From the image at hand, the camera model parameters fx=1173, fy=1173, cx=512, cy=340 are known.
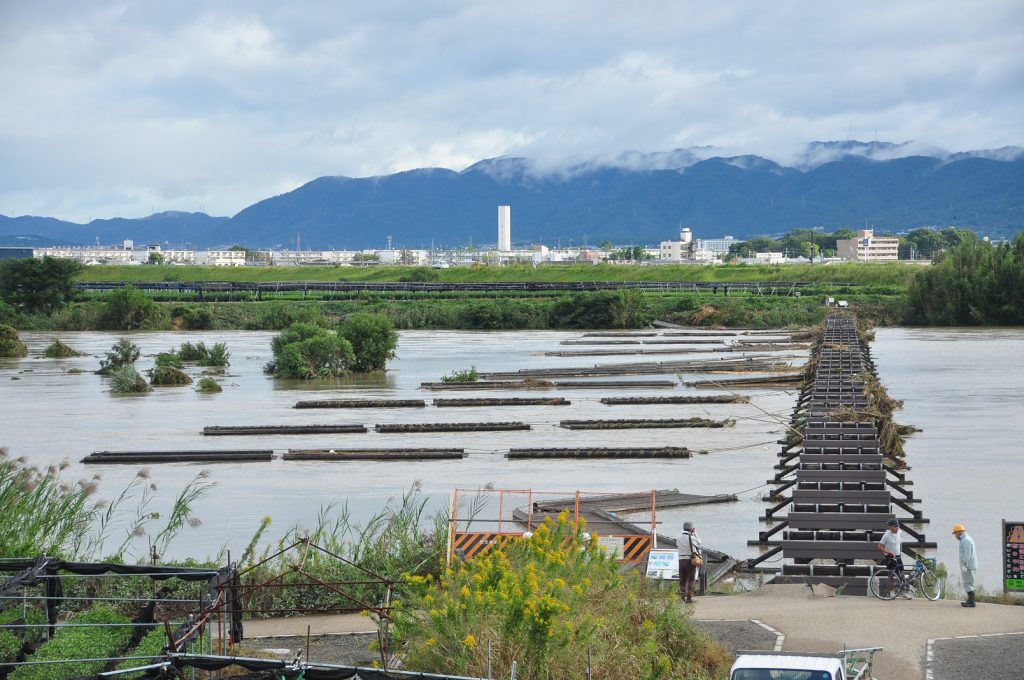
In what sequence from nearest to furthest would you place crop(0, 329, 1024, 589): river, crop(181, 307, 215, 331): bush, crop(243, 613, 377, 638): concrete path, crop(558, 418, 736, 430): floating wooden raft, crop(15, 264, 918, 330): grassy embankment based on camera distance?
crop(243, 613, 377, 638): concrete path → crop(0, 329, 1024, 589): river → crop(558, 418, 736, 430): floating wooden raft → crop(15, 264, 918, 330): grassy embankment → crop(181, 307, 215, 331): bush

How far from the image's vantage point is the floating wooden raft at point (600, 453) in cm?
3150

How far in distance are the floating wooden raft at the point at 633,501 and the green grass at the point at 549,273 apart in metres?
92.4

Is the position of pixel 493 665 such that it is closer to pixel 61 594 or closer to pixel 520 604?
pixel 520 604

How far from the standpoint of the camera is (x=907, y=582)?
16.0 metres

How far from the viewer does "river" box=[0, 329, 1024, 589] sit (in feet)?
79.8

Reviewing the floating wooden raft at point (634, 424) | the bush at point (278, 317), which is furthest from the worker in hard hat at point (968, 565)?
the bush at point (278, 317)

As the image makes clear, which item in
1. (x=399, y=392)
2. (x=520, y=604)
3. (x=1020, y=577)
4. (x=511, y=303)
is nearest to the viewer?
(x=520, y=604)

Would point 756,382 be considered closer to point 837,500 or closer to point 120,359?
point 837,500

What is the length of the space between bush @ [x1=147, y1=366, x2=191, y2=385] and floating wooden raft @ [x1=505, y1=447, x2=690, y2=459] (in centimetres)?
2571

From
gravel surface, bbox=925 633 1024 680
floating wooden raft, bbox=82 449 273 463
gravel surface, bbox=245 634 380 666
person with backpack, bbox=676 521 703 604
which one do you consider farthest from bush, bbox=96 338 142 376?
gravel surface, bbox=925 633 1024 680

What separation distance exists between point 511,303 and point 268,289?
114ft

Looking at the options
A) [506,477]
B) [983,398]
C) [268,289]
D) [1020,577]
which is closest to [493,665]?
[1020,577]

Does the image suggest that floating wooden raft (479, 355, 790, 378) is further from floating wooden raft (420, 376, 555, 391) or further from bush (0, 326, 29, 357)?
bush (0, 326, 29, 357)

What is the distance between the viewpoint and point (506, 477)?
2853 centimetres
